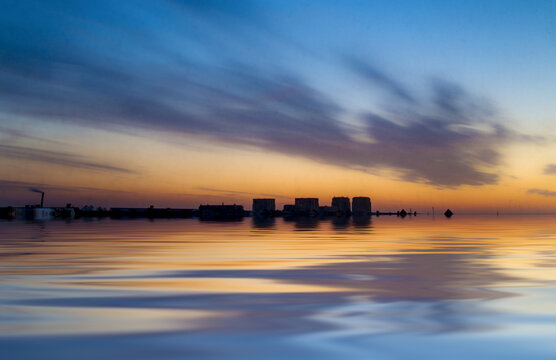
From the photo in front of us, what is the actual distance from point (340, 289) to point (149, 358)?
21.2 feet

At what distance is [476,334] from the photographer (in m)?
7.54

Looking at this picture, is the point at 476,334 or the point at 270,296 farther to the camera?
the point at 270,296

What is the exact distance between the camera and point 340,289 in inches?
→ 463

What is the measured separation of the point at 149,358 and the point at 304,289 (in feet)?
19.5

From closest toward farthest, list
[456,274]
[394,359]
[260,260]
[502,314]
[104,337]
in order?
[394,359] < [104,337] < [502,314] < [456,274] < [260,260]

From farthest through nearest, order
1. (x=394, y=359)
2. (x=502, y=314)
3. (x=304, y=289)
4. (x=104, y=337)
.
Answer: (x=304, y=289) < (x=502, y=314) < (x=104, y=337) < (x=394, y=359)

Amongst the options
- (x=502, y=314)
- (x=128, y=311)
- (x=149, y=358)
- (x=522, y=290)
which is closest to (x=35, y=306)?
(x=128, y=311)

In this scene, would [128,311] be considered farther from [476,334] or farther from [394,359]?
[476,334]

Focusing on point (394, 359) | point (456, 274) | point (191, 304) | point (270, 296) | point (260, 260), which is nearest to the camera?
point (394, 359)

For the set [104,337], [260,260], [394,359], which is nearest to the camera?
[394,359]

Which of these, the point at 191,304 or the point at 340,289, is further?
the point at 340,289

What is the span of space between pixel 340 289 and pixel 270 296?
208 cm

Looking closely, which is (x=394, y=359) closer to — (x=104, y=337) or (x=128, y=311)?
(x=104, y=337)

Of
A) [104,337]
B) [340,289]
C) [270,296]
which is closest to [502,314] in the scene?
[340,289]
